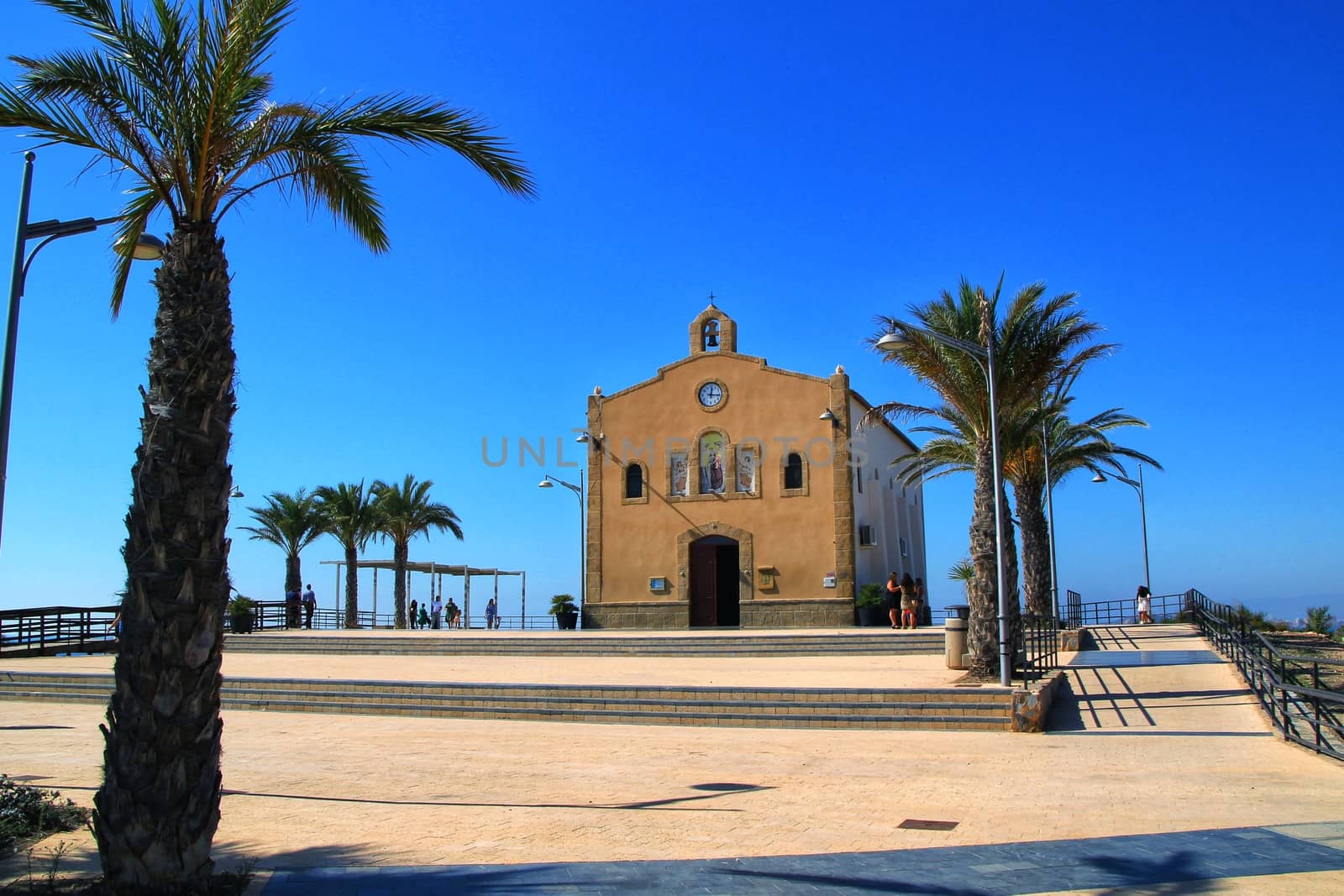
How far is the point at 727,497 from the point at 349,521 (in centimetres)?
1608

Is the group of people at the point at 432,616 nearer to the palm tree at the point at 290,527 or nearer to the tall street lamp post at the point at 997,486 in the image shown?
the palm tree at the point at 290,527

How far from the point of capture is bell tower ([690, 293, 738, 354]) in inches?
1303

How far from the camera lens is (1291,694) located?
12820mm

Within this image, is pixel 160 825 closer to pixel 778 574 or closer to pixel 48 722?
pixel 48 722

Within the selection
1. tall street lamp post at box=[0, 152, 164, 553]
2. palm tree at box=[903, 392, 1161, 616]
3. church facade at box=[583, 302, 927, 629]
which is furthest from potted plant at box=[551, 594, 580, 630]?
tall street lamp post at box=[0, 152, 164, 553]

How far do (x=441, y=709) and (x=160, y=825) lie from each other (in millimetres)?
10170

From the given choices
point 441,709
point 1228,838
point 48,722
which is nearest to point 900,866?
point 1228,838

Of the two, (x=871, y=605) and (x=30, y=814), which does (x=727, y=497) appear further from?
(x=30, y=814)

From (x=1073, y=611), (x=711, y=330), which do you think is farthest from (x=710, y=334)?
(x=1073, y=611)

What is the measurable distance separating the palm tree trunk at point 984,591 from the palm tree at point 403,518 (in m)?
27.7

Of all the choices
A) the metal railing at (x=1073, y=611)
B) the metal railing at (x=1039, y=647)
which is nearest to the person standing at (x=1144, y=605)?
the metal railing at (x=1073, y=611)

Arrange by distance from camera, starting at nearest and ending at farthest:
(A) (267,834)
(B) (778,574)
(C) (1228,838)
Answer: (C) (1228,838)
(A) (267,834)
(B) (778,574)

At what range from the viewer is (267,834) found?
757cm

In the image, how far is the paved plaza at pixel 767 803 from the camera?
623 cm
